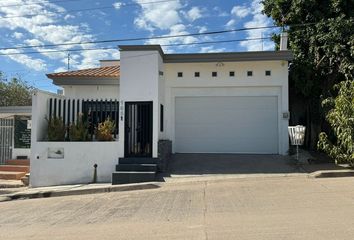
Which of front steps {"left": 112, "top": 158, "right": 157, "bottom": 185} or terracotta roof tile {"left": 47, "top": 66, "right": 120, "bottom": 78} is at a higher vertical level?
terracotta roof tile {"left": 47, "top": 66, "right": 120, "bottom": 78}

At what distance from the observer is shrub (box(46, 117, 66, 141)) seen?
16500 millimetres

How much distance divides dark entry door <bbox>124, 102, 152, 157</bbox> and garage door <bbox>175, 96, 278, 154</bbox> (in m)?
2.78

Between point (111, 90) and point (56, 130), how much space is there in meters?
3.72

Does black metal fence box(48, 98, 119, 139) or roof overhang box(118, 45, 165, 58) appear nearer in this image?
roof overhang box(118, 45, 165, 58)

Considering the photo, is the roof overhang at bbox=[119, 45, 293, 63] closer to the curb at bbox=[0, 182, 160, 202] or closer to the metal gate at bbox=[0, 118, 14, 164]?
the curb at bbox=[0, 182, 160, 202]

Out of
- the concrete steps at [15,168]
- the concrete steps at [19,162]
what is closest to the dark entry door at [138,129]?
the concrete steps at [15,168]

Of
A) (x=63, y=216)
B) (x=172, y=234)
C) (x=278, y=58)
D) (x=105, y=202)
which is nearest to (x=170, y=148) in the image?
(x=278, y=58)

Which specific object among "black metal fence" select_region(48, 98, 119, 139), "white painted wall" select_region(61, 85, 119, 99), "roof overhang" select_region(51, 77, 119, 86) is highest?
"roof overhang" select_region(51, 77, 119, 86)

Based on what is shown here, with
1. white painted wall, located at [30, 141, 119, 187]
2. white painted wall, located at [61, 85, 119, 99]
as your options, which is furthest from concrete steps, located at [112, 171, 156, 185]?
white painted wall, located at [61, 85, 119, 99]

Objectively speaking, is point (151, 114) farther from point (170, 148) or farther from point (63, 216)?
point (63, 216)

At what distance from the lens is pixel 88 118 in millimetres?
17188

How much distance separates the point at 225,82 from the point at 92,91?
5931mm

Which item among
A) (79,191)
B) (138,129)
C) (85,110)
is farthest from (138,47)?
(79,191)

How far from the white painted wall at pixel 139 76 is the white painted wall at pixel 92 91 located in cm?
271
